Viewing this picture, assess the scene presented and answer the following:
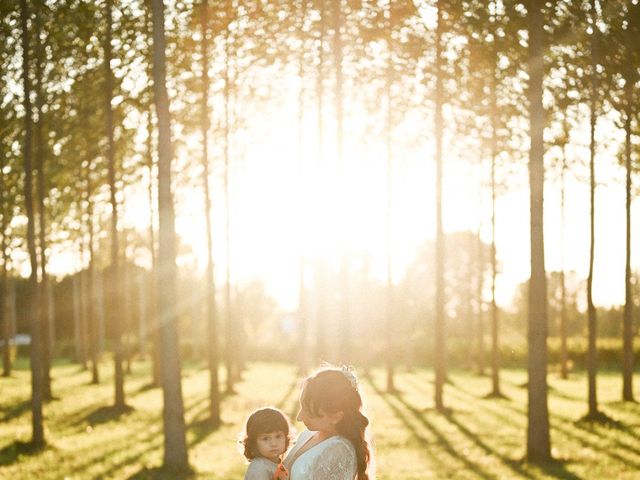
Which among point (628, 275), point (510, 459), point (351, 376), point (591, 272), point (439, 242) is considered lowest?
point (510, 459)

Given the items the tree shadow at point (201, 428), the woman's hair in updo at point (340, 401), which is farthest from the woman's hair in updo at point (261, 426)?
the tree shadow at point (201, 428)

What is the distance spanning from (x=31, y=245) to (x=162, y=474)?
19.1 ft

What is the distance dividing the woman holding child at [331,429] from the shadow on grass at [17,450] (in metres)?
15.1

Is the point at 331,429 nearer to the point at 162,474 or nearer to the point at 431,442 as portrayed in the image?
the point at 162,474

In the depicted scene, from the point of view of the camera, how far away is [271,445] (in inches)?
213

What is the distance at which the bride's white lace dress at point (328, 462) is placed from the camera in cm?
455

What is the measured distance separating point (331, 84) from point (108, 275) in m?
59.0

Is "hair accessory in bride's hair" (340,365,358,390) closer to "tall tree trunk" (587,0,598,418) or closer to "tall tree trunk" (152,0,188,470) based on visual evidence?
"tall tree trunk" (152,0,188,470)

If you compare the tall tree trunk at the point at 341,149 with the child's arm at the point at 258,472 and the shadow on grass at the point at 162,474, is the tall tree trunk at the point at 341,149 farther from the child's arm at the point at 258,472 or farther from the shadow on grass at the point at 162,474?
the child's arm at the point at 258,472

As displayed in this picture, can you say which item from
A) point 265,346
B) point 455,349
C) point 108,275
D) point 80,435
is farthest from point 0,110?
point 108,275

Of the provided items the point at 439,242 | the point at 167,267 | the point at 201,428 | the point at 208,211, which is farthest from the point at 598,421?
the point at 167,267

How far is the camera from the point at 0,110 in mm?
21047

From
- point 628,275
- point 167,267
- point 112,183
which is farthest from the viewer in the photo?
point 628,275

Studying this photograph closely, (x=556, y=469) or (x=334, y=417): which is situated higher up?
(x=334, y=417)
